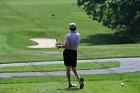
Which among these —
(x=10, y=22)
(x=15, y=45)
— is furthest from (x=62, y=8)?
(x=15, y=45)

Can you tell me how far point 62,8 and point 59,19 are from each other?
26.4 feet

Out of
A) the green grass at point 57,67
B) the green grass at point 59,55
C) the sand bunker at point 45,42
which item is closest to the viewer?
the green grass at point 57,67

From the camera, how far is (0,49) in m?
40.8

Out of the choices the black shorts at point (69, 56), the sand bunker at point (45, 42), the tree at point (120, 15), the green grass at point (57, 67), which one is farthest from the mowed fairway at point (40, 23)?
the black shorts at point (69, 56)

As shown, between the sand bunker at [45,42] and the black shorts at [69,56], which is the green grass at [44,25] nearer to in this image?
the sand bunker at [45,42]

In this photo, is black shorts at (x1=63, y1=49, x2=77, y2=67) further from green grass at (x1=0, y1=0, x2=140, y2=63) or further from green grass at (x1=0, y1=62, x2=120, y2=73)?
green grass at (x1=0, y1=0, x2=140, y2=63)

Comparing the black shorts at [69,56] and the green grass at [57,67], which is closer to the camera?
the black shorts at [69,56]

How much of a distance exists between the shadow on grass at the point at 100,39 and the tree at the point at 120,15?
3.24ft

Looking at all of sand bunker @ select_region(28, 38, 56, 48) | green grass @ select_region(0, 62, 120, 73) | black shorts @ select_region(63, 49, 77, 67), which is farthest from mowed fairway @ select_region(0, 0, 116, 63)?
Answer: black shorts @ select_region(63, 49, 77, 67)

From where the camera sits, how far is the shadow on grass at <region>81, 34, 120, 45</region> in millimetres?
59278

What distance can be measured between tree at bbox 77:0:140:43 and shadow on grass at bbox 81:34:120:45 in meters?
0.99

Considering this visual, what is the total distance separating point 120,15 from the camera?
58344 mm

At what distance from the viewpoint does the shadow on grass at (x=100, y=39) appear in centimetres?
5928

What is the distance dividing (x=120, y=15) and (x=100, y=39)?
4993 mm
